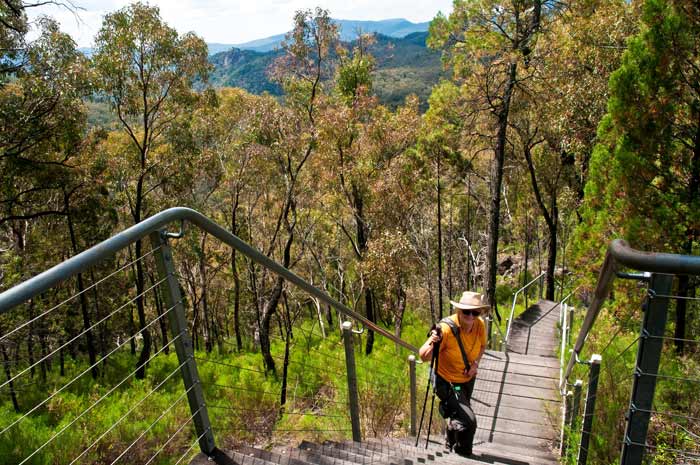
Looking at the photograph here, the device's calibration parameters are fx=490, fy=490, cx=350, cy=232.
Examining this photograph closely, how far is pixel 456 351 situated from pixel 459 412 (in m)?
0.53

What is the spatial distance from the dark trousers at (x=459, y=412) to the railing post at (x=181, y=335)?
2540mm

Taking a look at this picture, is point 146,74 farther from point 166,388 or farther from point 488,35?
point 488,35

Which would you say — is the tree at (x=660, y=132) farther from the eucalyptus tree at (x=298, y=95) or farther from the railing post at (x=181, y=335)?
the eucalyptus tree at (x=298, y=95)

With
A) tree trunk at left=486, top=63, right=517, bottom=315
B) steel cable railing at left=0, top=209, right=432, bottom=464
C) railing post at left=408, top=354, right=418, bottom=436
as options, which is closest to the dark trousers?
steel cable railing at left=0, top=209, right=432, bottom=464

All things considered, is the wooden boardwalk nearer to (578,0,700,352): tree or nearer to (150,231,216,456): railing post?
(578,0,700,352): tree

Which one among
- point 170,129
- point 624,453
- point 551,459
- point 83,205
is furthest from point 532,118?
point 624,453

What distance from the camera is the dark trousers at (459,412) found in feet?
14.1

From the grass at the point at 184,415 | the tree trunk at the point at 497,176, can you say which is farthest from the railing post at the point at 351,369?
the tree trunk at the point at 497,176

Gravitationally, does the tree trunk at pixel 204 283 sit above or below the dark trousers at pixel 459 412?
below

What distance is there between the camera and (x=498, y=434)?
22.0 ft

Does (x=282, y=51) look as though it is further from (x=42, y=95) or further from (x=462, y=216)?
(x=462, y=216)

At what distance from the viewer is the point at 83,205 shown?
1417cm

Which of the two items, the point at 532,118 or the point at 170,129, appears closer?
the point at 170,129

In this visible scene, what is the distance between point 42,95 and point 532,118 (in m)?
13.7
